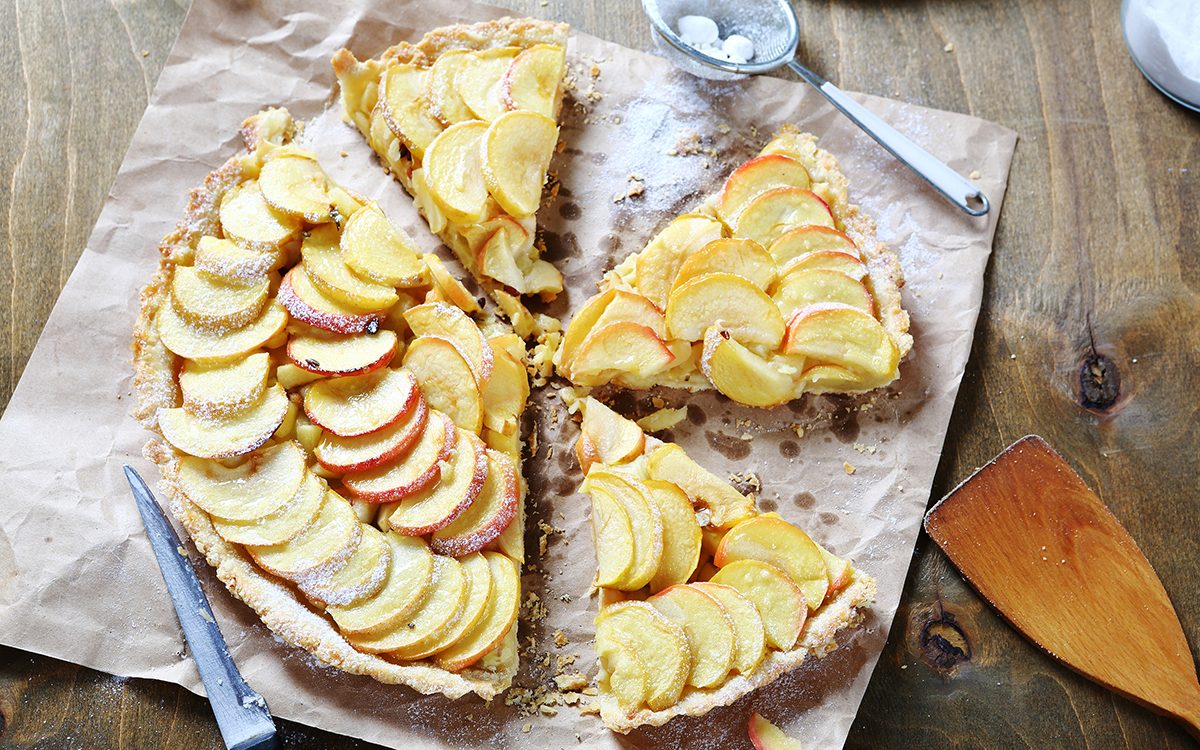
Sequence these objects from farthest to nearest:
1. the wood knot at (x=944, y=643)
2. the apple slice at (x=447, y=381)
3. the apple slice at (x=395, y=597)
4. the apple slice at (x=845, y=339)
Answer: the wood knot at (x=944, y=643), the apple slice at (x=845, y=339), the apple slice at (x=447, y=381), the apple slice at (x=395, y=597)

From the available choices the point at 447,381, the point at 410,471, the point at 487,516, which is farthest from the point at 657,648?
the point at 447,381

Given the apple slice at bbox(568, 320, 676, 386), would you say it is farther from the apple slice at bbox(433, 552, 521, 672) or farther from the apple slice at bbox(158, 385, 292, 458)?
the apple slice at bbox(158, 385, 292, 458)

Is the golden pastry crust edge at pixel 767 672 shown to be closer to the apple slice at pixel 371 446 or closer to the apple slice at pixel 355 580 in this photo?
the apple slice at pixel 355 580

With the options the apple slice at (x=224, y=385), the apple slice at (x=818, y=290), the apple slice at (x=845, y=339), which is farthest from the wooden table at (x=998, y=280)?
the apple slice at (x=224, y=385)

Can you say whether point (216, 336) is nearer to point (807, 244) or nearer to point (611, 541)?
point (611, 541)

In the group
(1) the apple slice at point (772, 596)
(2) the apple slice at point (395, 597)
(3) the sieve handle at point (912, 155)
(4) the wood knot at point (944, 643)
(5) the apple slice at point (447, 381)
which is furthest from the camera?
(3) the sieve handle at point (912, 155)

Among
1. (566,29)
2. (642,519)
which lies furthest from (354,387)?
(566,29)

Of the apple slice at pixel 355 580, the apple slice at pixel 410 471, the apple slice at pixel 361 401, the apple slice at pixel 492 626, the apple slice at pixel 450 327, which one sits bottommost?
the apple slice at pixel 492 626
